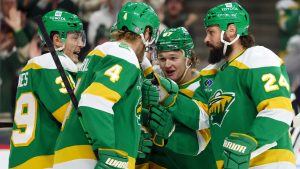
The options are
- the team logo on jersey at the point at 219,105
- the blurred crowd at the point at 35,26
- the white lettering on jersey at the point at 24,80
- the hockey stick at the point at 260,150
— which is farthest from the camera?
the blurred crowd at the point at 35,26

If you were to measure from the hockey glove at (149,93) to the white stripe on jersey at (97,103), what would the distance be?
1.84ft

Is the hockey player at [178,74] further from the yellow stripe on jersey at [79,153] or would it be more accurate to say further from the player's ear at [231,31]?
the yellow stripe on jersey at [79,153]

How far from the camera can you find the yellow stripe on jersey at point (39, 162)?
4262 millimetres

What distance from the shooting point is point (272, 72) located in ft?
12.8

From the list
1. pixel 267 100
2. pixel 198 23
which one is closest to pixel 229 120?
pixel 267 100

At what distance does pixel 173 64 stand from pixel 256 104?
2.98ft

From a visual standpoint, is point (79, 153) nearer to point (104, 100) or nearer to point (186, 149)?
point (104, 100)

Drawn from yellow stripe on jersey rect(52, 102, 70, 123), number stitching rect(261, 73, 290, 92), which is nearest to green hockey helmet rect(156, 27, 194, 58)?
yellow stripe on jersey rect(52, 102, 70, 123)

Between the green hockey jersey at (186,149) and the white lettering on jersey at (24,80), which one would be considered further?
the green hockey jersey at (186,149)

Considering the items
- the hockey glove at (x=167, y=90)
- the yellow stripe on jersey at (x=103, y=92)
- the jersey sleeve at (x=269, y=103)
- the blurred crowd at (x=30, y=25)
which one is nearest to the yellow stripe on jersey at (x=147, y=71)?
the hockey glove at (x=167, y=90)

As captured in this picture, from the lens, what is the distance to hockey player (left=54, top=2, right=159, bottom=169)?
3.53 metres

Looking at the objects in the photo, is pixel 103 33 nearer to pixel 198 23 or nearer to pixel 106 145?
pixel 198 23

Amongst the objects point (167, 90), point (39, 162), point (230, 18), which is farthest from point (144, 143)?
point (230, 18)

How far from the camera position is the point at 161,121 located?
4.34 m
